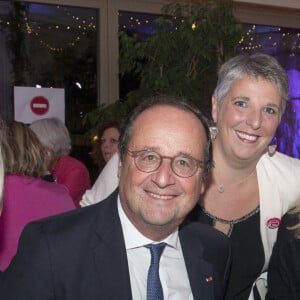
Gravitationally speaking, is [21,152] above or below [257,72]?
below

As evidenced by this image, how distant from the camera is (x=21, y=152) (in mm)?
2871

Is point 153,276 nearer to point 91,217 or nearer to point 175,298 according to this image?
point 175,298

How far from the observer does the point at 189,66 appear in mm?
4559

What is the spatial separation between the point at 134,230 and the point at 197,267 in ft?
1.01

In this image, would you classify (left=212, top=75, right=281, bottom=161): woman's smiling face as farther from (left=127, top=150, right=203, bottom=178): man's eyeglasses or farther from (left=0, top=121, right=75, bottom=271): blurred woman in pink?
(left=0, top=121, right=75, bottom=271): blurred woman in pink

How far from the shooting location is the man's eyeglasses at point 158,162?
1555 mm

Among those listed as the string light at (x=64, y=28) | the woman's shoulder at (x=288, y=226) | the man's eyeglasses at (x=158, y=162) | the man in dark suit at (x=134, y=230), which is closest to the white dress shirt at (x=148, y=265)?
the man in dark suit at (x=134, y=230)

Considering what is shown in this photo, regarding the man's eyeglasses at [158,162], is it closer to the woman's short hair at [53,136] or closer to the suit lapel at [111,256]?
the suit lapel at [111,256]

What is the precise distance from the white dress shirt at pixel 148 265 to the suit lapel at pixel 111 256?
47mm

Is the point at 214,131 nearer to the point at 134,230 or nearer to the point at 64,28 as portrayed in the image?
the point at 134,230

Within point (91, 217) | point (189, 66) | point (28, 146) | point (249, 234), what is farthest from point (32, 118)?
point (91, 217)

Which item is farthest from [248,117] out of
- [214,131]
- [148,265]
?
[148,265]

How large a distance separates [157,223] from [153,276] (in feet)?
0.64

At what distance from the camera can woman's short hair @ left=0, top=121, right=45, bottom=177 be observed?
9.22 feet
